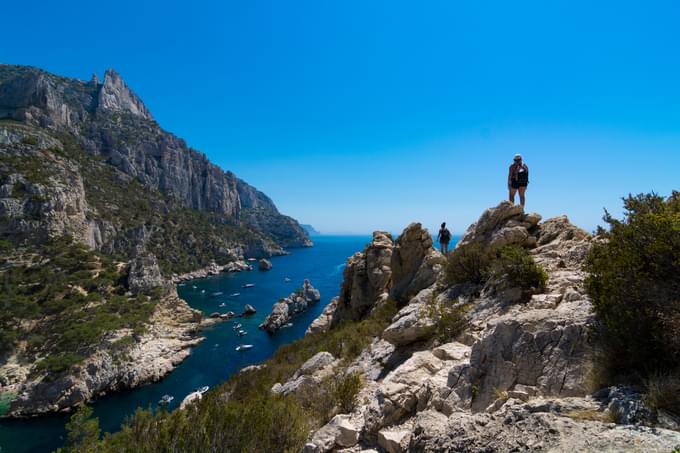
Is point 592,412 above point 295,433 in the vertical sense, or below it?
above

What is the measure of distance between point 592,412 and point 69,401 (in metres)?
44.8

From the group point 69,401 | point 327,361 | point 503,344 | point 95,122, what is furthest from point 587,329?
point 95,122

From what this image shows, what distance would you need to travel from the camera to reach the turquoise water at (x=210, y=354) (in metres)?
28.9

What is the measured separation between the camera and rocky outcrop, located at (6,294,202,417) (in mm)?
31875

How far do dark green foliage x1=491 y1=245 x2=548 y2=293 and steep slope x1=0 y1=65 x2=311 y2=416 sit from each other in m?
42.5

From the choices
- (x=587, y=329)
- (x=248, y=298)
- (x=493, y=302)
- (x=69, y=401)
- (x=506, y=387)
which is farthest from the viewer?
(x=248, y=298)

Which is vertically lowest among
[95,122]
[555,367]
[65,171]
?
[555,367]

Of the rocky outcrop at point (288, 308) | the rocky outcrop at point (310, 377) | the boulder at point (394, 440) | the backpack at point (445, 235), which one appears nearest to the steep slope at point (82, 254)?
the rocky outcrop at point (288, 308)

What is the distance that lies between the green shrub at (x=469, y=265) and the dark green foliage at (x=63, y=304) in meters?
41.7

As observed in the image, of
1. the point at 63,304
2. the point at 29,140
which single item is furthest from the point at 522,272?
the point at 29,140

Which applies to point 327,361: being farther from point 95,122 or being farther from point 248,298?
point 95,122

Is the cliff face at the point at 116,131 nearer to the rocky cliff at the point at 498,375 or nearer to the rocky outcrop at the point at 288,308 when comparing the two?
the rocky outcrop at the point at 288,308

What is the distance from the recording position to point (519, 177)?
13219 millimetres

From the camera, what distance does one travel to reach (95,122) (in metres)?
122
